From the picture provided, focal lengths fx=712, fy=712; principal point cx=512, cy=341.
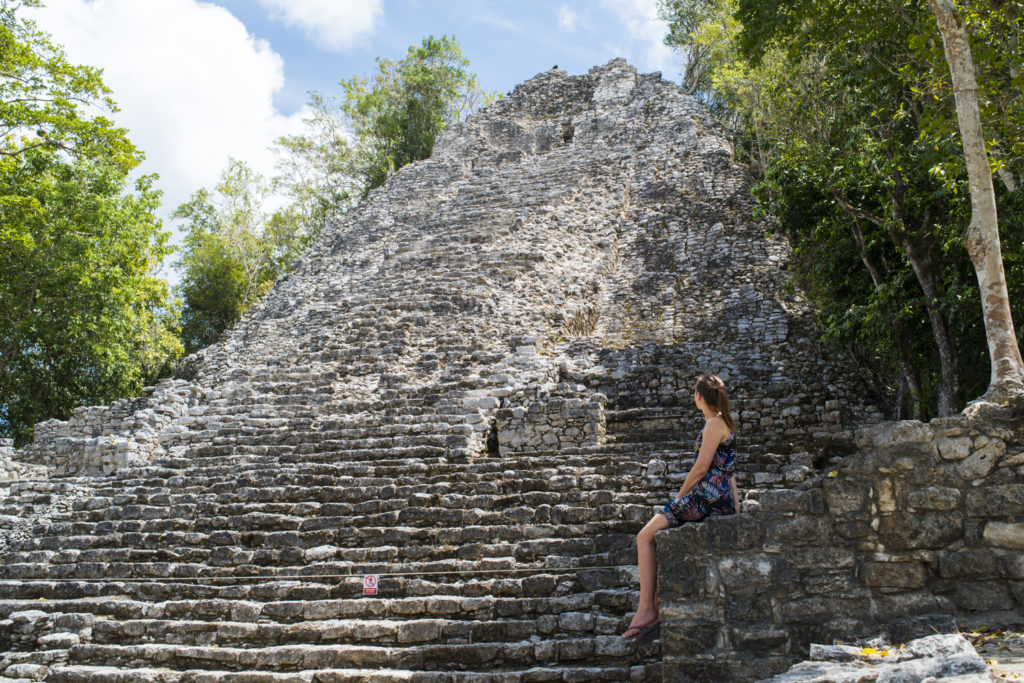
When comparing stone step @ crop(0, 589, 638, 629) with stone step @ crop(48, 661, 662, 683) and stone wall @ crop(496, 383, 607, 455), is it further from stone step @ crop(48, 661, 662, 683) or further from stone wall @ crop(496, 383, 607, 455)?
stone wall @ crop(496, 383, 607, 455)

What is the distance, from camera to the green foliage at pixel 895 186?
20.7 feet

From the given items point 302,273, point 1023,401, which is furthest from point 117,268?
point 1023,401

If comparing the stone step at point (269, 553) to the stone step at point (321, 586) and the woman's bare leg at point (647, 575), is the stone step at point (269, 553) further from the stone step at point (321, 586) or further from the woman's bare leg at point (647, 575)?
the woman's bare leg at point (647, 575)

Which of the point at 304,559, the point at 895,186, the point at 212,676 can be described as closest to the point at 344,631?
the point at 212,676

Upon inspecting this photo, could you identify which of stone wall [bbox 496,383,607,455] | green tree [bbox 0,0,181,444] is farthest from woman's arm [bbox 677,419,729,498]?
green tree [bbox 0,0,181,444]

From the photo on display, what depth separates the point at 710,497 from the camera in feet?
11.1

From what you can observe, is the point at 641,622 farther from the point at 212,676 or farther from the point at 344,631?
the point at 212,676

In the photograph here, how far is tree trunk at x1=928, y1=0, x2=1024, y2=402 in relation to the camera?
12.3 ft

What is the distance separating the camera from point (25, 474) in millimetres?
8414

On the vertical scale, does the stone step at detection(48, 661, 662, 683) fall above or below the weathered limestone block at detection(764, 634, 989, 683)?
below

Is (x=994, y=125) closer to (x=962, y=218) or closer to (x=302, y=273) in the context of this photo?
(x=962, y=218)

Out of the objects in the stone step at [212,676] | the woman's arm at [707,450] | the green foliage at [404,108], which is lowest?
the stone step at [212,676]

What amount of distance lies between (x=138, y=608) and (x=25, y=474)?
172 inches

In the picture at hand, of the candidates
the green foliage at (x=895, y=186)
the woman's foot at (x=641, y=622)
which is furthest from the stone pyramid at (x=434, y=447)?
the green foliage at (x=895, y=186)
